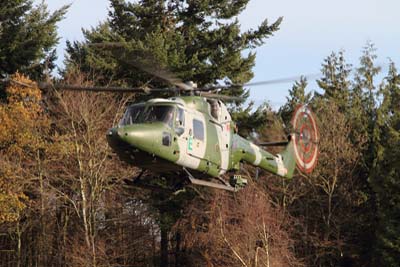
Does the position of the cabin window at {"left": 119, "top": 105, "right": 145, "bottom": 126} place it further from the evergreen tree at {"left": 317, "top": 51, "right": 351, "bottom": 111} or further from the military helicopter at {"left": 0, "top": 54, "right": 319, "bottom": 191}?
the evergreen tree at {"left": 317, "top": 51, "right": 351, "bottom": 111}

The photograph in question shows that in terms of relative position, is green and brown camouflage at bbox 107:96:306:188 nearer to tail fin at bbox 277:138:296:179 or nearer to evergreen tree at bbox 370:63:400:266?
tail fin at bbox 277:138:296:179

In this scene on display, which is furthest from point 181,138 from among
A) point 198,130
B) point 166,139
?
point 198,130

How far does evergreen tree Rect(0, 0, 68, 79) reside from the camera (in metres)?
37.1

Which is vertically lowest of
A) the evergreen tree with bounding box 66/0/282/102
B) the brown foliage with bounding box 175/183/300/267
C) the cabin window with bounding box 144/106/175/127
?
the brown foliage with bounding box 175/183/300/267

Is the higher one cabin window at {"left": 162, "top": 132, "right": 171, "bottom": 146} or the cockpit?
the cockpit

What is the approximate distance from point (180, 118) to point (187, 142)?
528mm

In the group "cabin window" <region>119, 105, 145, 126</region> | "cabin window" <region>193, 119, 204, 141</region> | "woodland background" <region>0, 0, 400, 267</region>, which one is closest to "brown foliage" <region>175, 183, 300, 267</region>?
"woodland background" <region>0, 0, 400, 267</region>

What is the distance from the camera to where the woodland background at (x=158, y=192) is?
100ft

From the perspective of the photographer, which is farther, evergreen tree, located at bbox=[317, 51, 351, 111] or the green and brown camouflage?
evergreen tree, located at bbox=[317, 51, 351, 111]

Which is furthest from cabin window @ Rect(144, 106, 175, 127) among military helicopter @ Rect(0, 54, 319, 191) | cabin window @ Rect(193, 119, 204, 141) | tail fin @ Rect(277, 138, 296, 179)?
tail fin @ Rect(277, 138, 296, 179)

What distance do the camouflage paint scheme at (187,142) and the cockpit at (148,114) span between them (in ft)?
0.26

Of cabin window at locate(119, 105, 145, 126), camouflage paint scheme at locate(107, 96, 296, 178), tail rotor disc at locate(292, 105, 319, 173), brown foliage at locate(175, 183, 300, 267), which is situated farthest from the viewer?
brown foliage at locate(175, 183, 300, 267)

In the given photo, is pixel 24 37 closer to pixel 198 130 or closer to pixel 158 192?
pixel 158 192

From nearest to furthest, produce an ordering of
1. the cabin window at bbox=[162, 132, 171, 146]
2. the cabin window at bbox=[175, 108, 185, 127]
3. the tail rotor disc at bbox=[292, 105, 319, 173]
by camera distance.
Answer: the cabin window at bbox=[162, 132, 171, 146] → the cabin window at bbox=[175, 108, 185, 127] → the tail rotor disc at bbox=[292, 105, 319, 173]
